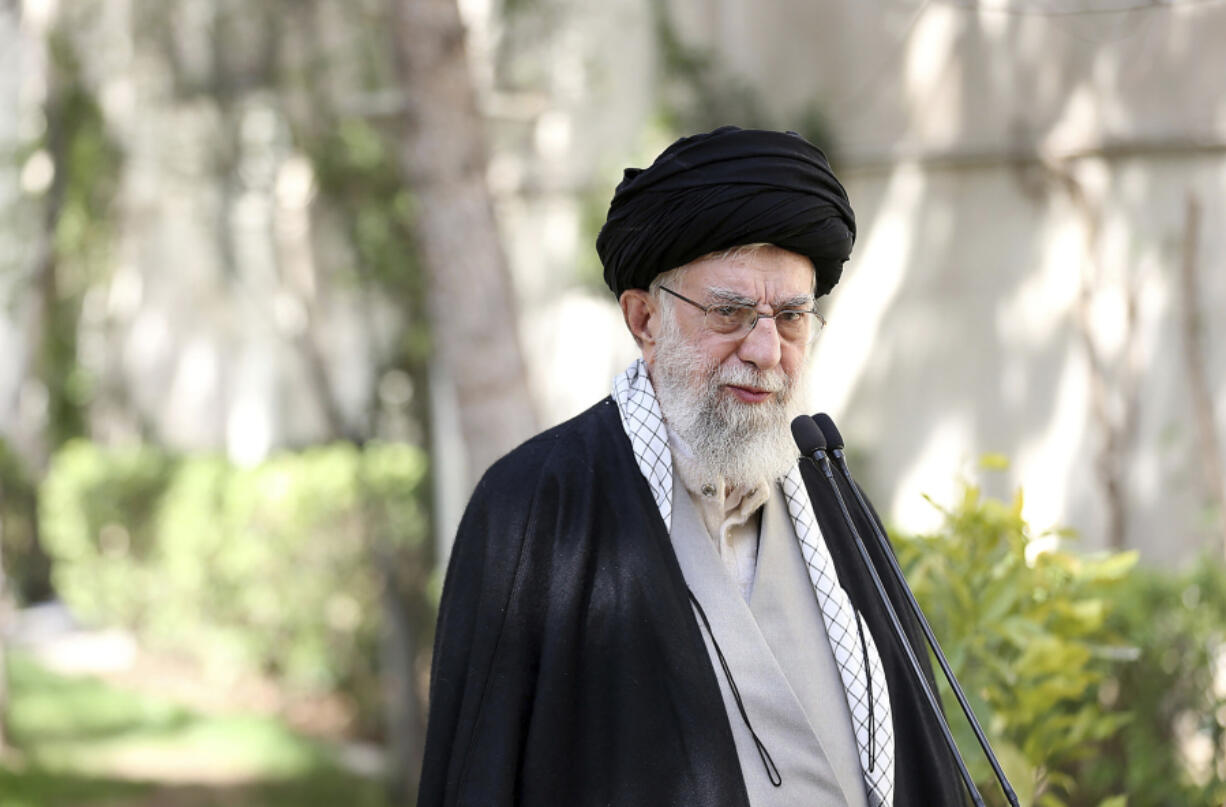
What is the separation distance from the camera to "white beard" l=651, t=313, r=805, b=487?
2.50m

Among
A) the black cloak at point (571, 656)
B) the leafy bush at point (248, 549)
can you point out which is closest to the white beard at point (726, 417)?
the black cloak at point (571, 656)

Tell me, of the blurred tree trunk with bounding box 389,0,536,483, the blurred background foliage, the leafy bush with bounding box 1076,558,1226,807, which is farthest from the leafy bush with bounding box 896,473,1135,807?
the blurred tree trunk with bounding box 389,0,536,483

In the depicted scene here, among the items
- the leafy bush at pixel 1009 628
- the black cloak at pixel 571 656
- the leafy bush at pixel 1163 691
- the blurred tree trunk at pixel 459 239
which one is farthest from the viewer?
the blurred tree trunk at pixel 459 239

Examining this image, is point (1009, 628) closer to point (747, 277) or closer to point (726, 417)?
point (726, 417)

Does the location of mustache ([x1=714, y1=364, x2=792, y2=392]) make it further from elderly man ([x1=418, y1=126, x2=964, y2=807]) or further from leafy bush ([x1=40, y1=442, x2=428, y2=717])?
leafy bush ([x1=40, y1=442, x2=428, y2=717])

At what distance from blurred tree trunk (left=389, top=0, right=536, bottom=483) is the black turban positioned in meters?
3.66

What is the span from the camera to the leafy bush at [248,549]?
9117 millimetres

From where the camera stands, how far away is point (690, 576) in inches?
96.4

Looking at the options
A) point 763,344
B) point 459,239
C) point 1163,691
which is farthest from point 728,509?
point 459,239

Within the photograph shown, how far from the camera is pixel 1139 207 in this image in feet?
21.7

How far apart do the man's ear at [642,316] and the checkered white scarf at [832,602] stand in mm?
67

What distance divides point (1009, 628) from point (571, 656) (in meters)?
1.45

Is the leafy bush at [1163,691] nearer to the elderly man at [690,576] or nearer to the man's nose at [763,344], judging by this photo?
the elderly man at [690,576]

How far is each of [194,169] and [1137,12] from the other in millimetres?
8864
